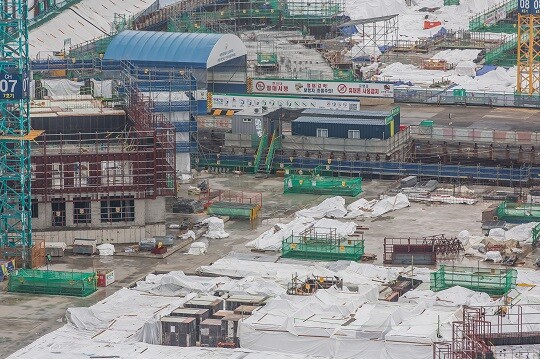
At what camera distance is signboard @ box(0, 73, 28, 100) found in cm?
8519

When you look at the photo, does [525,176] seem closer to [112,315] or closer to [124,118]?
[124,118]

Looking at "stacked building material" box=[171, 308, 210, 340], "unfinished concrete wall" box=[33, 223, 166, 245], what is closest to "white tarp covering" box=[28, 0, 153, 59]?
"unfinished concrete wall" box=[33, 223, 166, 245]

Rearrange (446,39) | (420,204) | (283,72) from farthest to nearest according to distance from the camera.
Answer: (446,39) → (283,72) → (420,204)

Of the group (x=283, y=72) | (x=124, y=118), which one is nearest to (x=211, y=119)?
(x=124, y=118)

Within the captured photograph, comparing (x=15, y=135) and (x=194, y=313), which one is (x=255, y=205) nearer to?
(x=15, y=135)

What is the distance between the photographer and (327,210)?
316 feet

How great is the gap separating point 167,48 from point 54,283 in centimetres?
4018

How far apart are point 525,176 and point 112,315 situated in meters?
35.8

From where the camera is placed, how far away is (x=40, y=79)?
11219cm

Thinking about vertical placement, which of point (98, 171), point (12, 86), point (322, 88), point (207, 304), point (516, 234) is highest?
point (12, 86)

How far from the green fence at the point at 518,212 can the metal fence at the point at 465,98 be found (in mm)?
31844

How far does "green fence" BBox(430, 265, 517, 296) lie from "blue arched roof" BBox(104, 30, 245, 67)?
40.6 meters

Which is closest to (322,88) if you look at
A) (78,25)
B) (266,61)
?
(266,61)

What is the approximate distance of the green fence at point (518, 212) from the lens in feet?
307
